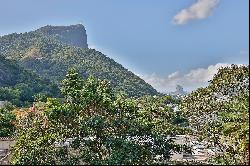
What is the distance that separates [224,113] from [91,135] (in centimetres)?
611

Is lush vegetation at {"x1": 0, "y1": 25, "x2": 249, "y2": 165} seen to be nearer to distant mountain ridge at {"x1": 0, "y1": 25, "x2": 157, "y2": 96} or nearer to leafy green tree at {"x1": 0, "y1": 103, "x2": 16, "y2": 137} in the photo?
leafy green tree at {"x1": 0, "y1": 103, "x2": 16, "y2": 137}

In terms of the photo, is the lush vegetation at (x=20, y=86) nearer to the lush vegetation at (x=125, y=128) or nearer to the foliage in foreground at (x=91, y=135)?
the foliage in foreground at (x=91, y=135)

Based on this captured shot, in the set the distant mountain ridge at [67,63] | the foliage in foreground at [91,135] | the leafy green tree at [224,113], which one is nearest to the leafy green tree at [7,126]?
the foliage in foreground at [91,135]

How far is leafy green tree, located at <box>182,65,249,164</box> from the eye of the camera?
59.7 feet

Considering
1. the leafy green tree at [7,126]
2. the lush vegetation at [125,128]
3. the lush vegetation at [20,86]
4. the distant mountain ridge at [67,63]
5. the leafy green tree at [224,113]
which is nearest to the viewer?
the leafy green tree at [224,113]

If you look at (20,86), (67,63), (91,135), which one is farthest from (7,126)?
(67,63)

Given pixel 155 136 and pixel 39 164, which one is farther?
pixel 155 136

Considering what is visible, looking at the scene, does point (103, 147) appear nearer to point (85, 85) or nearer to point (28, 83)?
point (85, 85)

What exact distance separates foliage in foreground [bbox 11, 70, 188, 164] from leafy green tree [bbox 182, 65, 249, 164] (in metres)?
1.79

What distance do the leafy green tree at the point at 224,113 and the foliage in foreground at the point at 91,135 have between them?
5.87 feet

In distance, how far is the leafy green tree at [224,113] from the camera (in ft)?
59.7

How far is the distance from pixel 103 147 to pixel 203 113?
5.17 metres

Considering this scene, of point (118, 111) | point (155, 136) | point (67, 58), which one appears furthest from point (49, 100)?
point (67, 58)

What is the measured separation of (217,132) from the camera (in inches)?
842
